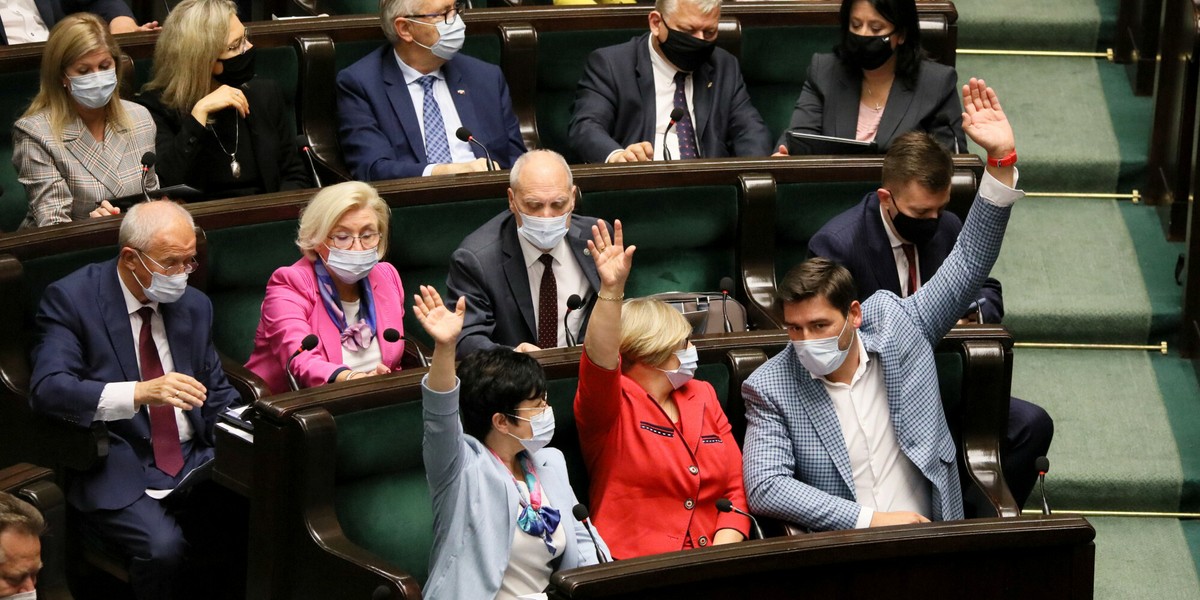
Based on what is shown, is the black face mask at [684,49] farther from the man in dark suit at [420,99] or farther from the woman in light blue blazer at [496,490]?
the woman in light blue blazer at [496,490]

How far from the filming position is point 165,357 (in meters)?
A: 2.48

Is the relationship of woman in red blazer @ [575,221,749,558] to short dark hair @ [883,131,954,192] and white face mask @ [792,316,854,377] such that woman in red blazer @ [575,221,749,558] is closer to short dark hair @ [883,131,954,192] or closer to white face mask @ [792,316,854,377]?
white face mask @ [792,316,854,377]

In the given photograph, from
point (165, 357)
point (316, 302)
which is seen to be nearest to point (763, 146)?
point (316, 302)

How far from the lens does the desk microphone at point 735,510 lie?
212cm

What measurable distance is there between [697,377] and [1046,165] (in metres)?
1.57

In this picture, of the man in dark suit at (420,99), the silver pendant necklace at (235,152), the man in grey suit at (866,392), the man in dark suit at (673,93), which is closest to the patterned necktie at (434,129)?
the man in dark suit at (420,99)

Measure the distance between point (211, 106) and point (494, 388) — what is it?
3.91 ft

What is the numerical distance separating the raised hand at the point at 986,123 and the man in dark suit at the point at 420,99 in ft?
3.64

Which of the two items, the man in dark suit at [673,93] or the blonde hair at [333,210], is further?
the man in dark suit at [673,93]

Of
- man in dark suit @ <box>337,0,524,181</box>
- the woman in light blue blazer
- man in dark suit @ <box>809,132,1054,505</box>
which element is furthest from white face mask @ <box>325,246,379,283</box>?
man in dark suit @ <box>809,132,1054,505</box>

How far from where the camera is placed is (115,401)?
7.64 feet

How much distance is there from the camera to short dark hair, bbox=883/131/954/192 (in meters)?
2.55

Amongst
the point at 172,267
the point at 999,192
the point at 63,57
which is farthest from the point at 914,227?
the point at 63,57

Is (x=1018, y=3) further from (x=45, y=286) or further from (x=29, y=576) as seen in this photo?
(x=29, y=576)
